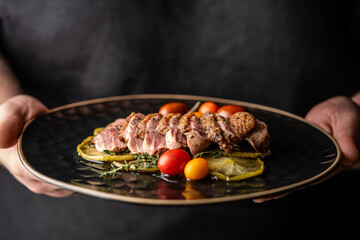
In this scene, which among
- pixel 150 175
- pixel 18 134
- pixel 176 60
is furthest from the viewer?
pixel 176 60

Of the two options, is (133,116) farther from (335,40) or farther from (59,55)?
(335,40)

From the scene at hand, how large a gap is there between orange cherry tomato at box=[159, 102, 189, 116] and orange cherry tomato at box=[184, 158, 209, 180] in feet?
3.44

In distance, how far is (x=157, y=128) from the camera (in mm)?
2709

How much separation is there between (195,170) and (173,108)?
3.68 ft

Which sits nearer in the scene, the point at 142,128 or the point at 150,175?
the point at 150,175

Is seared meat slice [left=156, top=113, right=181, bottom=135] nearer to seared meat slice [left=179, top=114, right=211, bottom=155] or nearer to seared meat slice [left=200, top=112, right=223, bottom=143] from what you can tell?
seared meat slice [left=179, top=114, right=211, bottom=155]

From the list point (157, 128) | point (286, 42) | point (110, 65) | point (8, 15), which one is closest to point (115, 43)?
point (110, 65)

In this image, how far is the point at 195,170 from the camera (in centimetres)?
227

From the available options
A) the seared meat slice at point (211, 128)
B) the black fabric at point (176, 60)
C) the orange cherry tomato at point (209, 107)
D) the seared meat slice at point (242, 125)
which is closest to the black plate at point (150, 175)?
the orange cherry tomato at point (209, 107)

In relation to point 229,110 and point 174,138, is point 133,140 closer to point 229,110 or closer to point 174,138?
point 174,138

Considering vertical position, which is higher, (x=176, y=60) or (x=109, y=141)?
(x=176, y=60)

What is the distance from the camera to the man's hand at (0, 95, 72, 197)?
2707mm

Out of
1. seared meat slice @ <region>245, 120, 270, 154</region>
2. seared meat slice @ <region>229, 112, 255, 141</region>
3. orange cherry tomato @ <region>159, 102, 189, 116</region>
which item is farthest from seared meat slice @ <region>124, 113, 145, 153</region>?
seared meat slice @ <region>245, 120, 270, 154</region>

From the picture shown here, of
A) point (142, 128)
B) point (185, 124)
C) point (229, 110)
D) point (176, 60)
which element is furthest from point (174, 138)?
point (176, 60)
